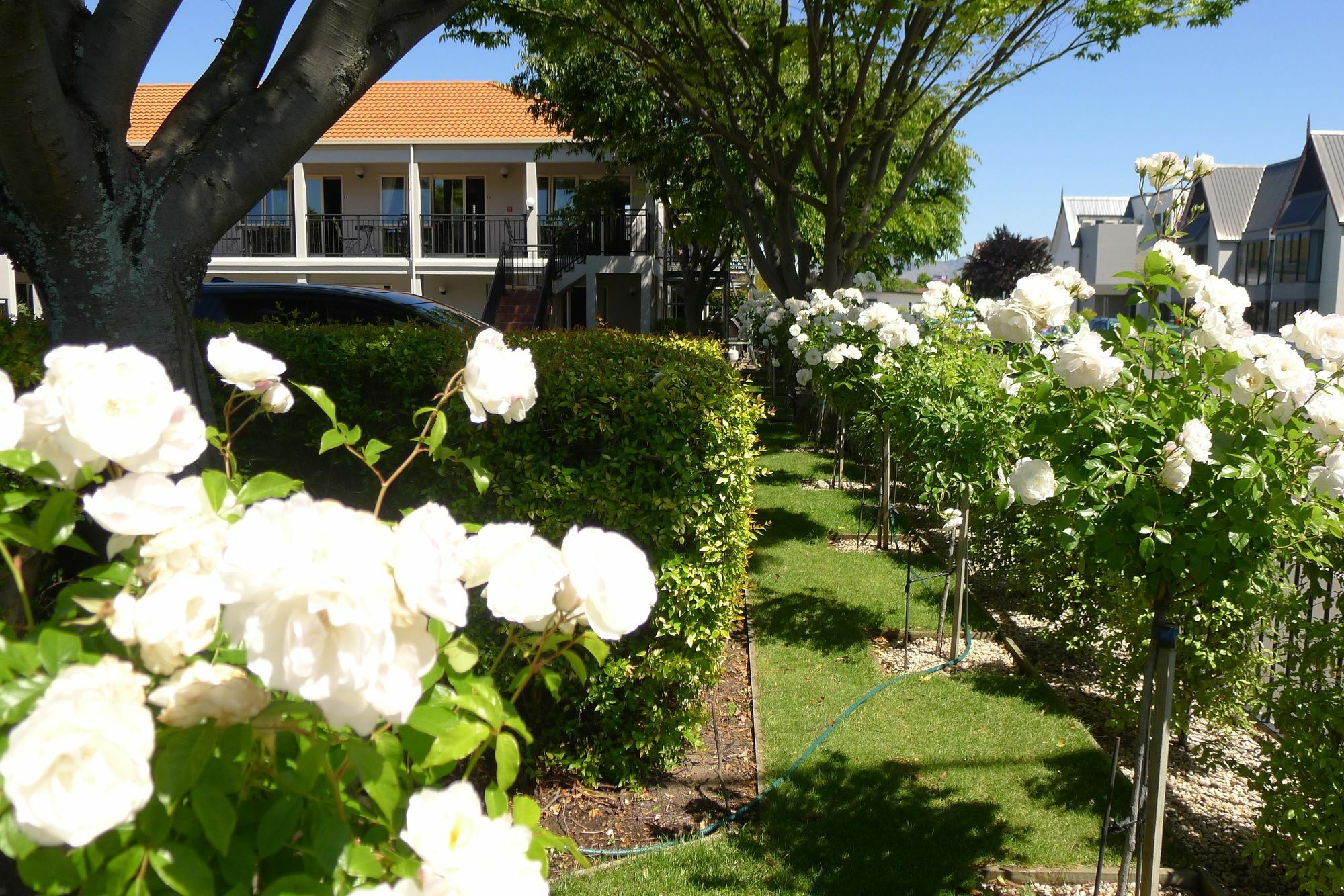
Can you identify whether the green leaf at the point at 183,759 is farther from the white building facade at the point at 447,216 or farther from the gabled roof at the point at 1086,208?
the gabled roof at the point at 1086,208

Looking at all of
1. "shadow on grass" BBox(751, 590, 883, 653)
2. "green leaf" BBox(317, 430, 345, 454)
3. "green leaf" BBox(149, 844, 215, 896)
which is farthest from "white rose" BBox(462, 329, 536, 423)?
"shadow on grass" BBox(751, 590, 883, 653)

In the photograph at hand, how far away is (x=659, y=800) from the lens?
15.5ft

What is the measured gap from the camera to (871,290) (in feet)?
57.6

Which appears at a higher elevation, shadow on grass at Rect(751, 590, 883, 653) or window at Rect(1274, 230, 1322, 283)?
window at Rect(1274, 230, 1322, 283)

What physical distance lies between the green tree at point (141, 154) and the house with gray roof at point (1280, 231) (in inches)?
1721

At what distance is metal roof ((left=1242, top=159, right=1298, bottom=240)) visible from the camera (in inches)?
2069

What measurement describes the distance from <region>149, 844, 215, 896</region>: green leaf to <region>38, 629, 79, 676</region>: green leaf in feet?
0.82

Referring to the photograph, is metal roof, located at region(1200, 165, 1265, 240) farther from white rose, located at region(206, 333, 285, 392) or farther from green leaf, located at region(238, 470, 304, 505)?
green leaf, located at region(238, 470, 304, 505)

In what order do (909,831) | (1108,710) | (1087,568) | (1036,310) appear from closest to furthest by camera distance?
1. (1036,310)
2. (1087,568)
3. (909,831)
4. (1108,710)

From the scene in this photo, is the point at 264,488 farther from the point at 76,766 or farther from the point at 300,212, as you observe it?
the point at 300,212

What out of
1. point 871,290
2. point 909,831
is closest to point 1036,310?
point 909,831

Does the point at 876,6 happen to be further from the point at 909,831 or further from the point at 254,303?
the point at 909,831

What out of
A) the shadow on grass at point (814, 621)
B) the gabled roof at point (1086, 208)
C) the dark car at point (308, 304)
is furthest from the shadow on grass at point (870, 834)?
the gabled roof at point (1086, 208)

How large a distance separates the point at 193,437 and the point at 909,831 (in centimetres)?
391
